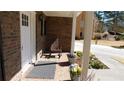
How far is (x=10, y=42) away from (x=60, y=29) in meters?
11.2

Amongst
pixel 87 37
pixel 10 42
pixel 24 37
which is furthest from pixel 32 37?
pixel 87 37

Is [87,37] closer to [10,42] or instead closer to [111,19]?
[10,42]

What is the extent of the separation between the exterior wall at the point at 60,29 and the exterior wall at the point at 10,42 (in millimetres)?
10028

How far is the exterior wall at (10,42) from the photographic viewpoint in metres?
3.79

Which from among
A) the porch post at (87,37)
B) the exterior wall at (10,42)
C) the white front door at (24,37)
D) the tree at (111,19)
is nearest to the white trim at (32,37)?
the white front door at (24,37)

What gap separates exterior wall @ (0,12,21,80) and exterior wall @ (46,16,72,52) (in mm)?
10028

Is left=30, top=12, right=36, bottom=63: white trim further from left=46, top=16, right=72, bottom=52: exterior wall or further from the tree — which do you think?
the tree

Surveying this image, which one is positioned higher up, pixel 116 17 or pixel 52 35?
pixel 116 17

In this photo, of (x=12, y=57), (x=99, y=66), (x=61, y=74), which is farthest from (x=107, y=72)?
(x=12, y=57)

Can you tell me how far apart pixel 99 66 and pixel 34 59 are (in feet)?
11.4

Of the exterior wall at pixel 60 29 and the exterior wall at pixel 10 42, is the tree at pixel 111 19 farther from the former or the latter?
the exterior wall at pixel 10 42

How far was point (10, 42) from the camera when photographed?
4270 mm
